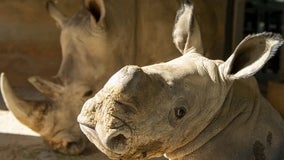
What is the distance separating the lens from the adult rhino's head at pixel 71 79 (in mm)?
3656

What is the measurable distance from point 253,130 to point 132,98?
0.55m

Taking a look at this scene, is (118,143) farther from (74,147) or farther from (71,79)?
(74,147)

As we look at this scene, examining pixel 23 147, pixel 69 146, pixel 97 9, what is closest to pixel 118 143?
pixel 97 9

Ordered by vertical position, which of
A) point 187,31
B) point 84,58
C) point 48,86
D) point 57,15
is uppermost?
point 187,31

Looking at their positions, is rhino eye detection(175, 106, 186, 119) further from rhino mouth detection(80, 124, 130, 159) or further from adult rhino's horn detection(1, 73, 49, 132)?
adult rhino's horn detection(1, 73, 49, 132)

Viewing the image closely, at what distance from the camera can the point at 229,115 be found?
1.98 meters

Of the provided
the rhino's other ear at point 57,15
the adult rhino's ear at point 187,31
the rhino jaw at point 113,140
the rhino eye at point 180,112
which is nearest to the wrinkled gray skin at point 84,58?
the rhino's other ear at point 57,15

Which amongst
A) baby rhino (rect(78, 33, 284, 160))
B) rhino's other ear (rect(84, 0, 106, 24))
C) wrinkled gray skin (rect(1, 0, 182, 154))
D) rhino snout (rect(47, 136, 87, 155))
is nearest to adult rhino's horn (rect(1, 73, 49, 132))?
wrinkled gray skin (rect(1, 0, 182, 154))

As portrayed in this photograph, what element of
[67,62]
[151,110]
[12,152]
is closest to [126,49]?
[67,62]

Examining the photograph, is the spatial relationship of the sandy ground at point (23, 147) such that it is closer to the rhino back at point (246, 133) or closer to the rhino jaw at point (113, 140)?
the rhino back at point (246, 133)

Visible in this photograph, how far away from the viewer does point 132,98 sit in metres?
1.67

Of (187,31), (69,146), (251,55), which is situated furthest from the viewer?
(69,146)

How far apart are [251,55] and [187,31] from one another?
0.37m

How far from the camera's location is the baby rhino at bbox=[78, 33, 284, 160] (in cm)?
168
